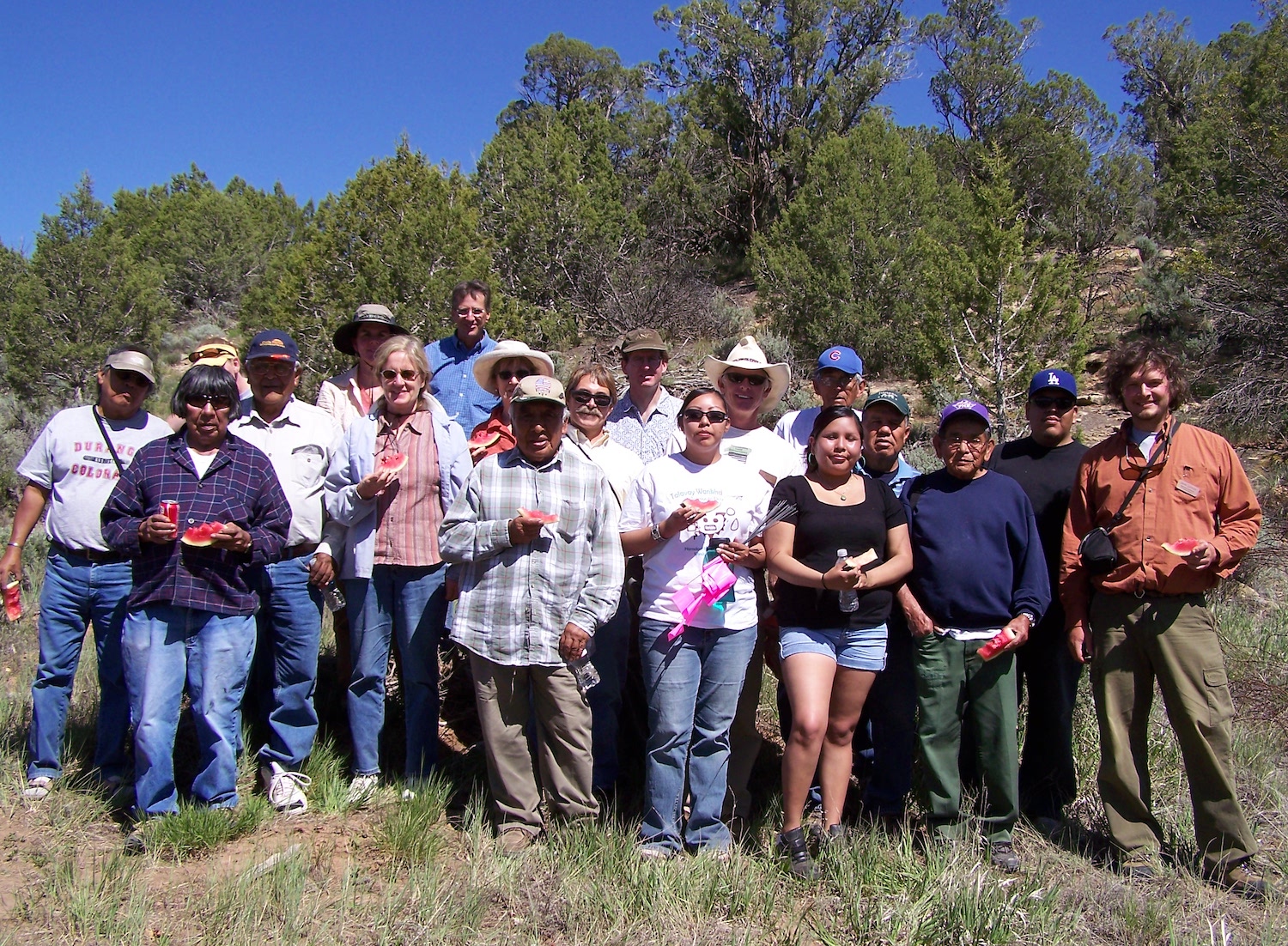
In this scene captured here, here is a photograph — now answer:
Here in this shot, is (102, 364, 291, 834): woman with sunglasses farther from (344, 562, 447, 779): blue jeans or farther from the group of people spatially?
(344, 562, 447, 779): blue jeans

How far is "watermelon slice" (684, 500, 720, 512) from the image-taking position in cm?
350

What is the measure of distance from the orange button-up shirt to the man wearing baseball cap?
1.03 ft

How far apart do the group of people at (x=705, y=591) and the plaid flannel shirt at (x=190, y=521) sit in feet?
0.04

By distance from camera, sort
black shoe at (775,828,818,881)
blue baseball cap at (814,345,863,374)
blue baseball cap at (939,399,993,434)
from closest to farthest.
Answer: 1. black shoe at (775,828,818,881)
2. blue baseball cap at (939,399,993,434)
3. blue baseball cap at (814,345,863,374)

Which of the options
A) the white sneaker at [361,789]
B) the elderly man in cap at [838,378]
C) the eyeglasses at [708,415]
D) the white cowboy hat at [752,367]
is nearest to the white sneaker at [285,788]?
the white sneaker at [361,789]

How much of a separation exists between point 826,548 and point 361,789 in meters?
2.41

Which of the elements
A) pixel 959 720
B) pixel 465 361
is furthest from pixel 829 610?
pixel 465 361

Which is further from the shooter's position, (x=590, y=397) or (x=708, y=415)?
(x=590, y=397)

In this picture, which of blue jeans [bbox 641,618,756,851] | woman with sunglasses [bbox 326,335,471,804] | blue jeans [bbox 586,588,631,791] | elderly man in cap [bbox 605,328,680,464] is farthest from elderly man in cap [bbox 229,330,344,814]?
blue jeans [bbox 641,618,756,851]

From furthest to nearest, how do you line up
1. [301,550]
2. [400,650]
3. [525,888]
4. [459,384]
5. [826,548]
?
[459,384], [301,550], [400,650], [826,548], [525,888]

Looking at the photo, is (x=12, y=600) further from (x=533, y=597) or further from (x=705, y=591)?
(x=705, y=591)

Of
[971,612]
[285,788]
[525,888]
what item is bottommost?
[525,888]

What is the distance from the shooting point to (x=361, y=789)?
397 centimetres

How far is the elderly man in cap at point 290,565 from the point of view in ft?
13.0
